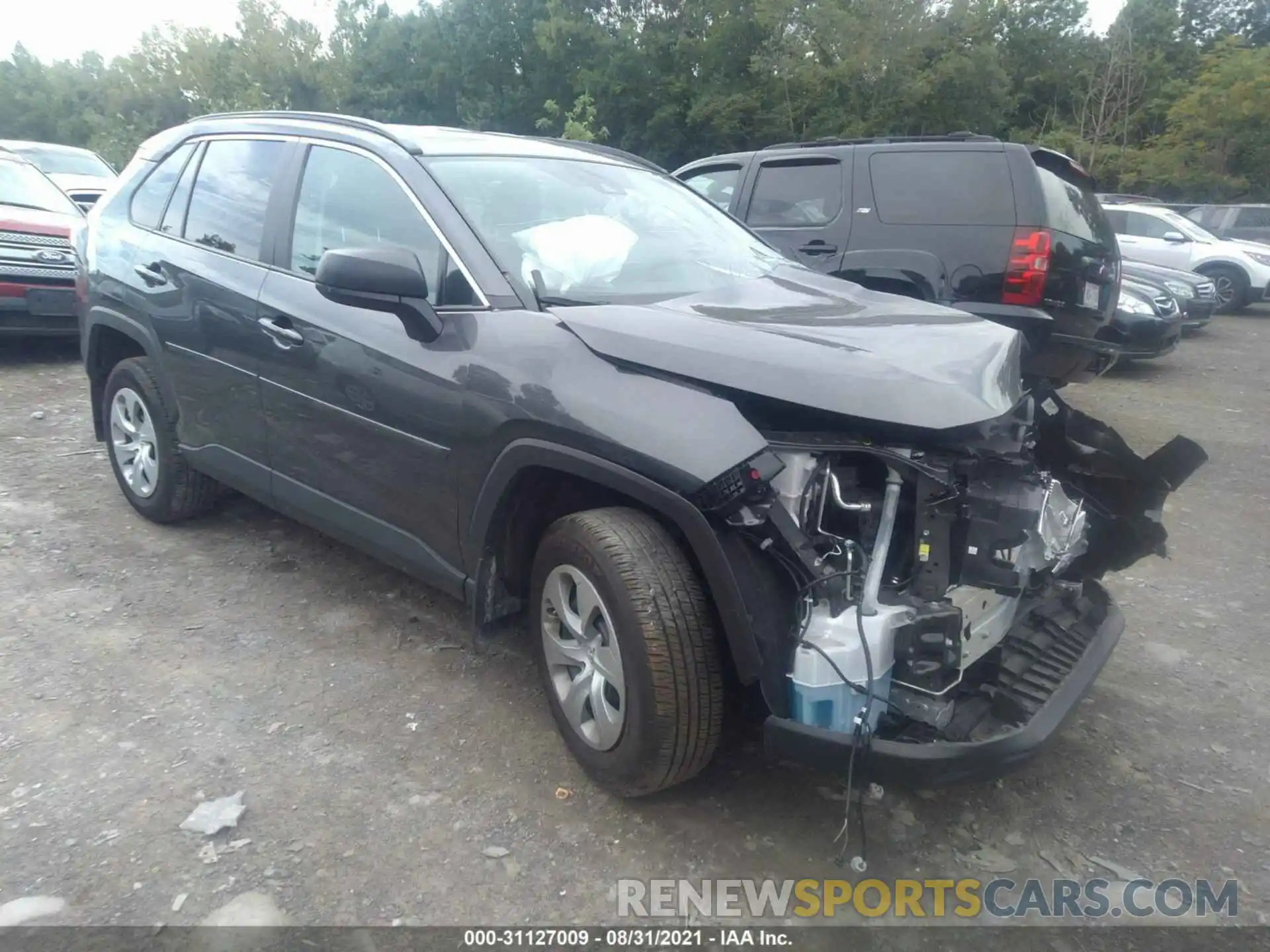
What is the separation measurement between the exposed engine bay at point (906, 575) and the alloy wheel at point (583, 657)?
1.53 feet

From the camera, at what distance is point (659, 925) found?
7.80ft

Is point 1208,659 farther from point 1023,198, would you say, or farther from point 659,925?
point 1023,198

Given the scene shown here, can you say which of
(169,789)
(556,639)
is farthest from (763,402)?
(169,789)

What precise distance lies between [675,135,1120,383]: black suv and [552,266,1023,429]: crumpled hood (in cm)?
297

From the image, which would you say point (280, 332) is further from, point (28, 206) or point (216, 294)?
point (28, 206)

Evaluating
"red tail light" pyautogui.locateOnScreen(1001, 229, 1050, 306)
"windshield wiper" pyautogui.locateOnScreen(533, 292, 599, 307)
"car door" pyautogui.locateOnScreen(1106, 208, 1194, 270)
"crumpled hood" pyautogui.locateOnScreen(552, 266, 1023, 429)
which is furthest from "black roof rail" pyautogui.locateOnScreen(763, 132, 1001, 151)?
"car door" pyautogui.locateOnScreen(1106, 208, 1194, 270)

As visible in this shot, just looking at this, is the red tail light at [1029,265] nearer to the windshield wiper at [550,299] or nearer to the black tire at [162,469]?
the windshield wiper at [550,299]

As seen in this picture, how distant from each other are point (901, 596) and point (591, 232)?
1695mm

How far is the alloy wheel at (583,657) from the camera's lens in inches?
104

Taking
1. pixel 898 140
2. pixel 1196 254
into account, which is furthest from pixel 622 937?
pixel 1196 254

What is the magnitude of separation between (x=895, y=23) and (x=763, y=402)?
27.9 meters

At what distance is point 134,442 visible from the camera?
4684 millimetres

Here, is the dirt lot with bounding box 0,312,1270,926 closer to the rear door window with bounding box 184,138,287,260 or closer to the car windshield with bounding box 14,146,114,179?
the rear door window with bounding box 184,138,287,260

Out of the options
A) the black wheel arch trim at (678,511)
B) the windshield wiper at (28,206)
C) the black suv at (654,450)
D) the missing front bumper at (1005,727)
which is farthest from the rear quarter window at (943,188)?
the windshield wiper at (28,206)
